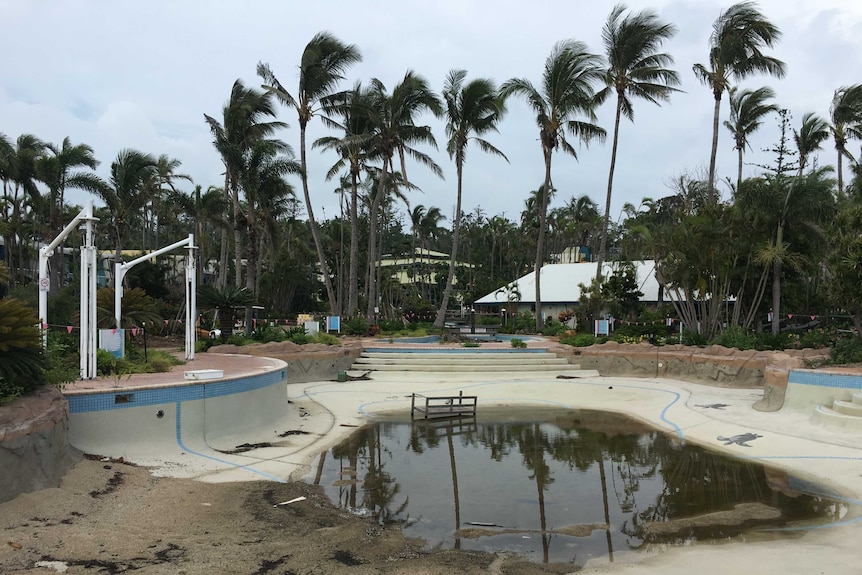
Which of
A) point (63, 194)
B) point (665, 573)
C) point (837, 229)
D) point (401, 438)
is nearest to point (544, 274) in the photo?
point (837, 229)

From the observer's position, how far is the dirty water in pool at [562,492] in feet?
23.4

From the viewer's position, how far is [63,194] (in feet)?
101

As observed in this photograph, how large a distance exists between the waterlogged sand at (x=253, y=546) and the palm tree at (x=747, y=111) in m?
30.1

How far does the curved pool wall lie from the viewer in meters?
9.73

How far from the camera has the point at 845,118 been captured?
3144 cm

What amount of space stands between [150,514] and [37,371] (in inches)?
112

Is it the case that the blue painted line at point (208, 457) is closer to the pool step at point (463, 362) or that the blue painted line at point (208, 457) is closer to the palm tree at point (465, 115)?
the pool step at point (463, 362)

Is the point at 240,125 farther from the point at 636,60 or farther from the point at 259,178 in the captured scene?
the point at 636,60

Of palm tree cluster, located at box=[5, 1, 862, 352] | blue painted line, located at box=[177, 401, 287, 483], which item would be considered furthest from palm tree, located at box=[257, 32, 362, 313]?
blue painted line, located at box=[177, 401, 287, 483]

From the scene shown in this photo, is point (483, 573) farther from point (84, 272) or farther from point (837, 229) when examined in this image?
point (837, 229)

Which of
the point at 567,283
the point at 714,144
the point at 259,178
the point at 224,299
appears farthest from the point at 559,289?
the point at 224,299

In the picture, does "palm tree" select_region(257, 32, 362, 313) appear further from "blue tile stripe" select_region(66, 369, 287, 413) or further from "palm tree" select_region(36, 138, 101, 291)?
"blue tile stripe" select_region(66, 369, 287, 413)

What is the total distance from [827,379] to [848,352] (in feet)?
10.9

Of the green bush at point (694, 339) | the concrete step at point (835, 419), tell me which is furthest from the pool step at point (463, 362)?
the concrete step at point (835, 419)
